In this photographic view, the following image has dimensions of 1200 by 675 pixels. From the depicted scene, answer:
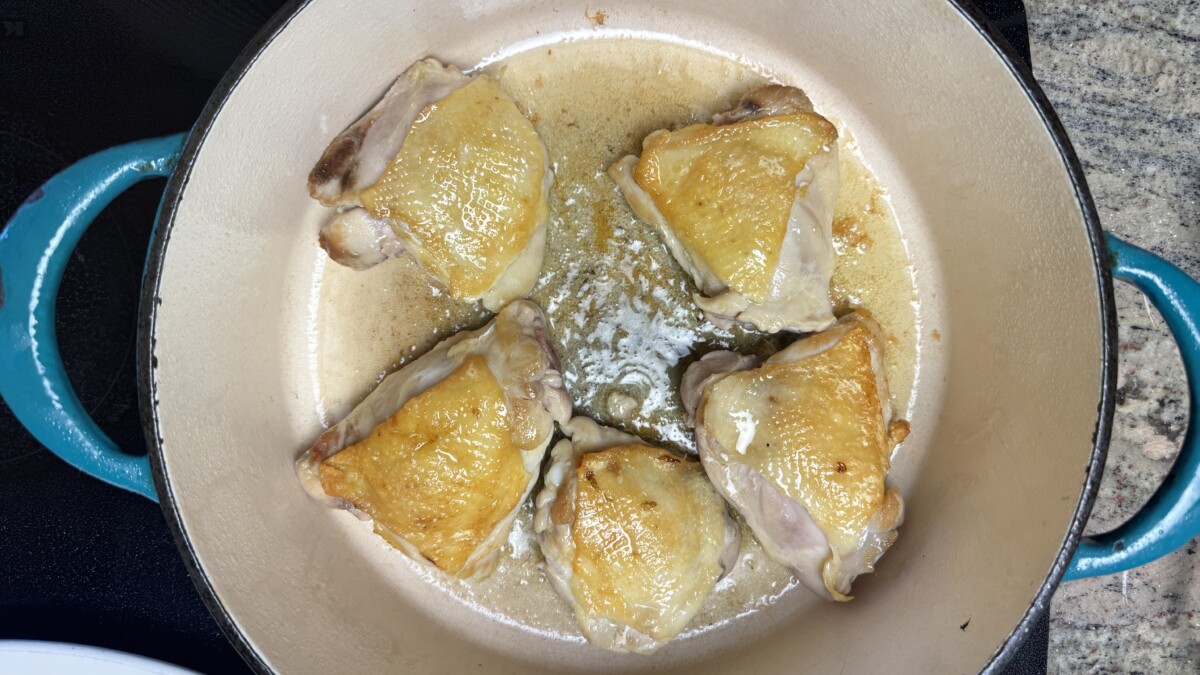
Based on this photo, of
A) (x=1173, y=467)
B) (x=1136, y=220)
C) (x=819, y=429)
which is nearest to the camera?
(x=1173, y=467)

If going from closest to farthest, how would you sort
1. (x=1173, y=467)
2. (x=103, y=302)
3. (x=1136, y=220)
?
(x=1173, y=467) → (x=103, y=302) → (x=1136, y=220)

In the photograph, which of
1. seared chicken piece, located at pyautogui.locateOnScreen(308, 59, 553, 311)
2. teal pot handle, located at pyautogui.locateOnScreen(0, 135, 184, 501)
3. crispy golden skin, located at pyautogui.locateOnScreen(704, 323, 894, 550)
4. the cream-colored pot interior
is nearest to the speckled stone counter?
the cream-colored pot interior

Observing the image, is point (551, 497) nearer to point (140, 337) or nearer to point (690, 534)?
point (690, 534)

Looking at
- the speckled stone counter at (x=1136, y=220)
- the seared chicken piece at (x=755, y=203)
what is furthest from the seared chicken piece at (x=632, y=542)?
the speckled stone counter at (x=1136, y=220)

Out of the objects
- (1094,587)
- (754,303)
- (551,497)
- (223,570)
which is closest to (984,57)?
(754,303)

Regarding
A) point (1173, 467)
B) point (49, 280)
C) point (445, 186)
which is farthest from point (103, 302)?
point (1173, 467)

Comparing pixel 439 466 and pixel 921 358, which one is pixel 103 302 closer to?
pixel 439 466
